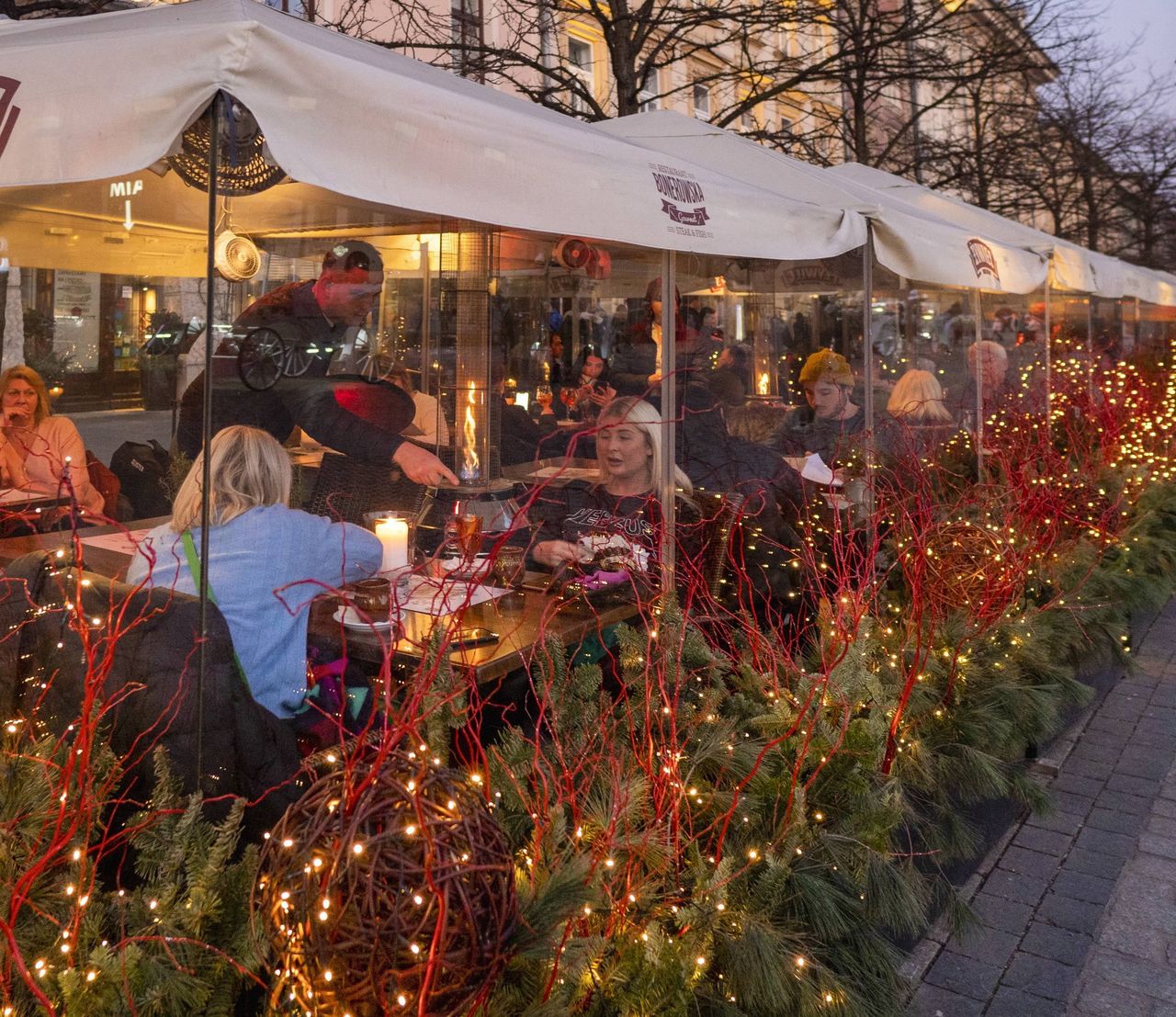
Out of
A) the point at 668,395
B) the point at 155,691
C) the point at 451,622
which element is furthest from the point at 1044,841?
the point at 155,691

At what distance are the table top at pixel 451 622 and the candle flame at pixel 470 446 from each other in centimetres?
52

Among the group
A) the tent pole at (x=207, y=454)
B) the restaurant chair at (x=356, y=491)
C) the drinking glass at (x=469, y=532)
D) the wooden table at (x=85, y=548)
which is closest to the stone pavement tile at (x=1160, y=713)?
the drinking glass at (x=469, y=532)

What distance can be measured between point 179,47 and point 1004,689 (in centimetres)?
336

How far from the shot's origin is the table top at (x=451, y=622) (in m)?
3.01

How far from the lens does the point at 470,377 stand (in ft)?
14.6

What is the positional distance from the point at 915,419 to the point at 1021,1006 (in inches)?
190

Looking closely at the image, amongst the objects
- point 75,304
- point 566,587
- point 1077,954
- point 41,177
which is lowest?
point 1077,954

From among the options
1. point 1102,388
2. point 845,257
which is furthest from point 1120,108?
point 845,257

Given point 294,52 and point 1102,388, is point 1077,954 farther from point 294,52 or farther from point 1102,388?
point 1102,388

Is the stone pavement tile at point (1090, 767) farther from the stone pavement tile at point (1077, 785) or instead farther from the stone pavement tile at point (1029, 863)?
the stone pavement tile at point (1029, 863)

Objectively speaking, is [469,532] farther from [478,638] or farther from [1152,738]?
[1152,738]

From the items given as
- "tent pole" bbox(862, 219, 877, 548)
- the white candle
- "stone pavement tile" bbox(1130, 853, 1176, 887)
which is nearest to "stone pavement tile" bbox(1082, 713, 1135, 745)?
"stone pavement tile" bbox(1130, 853, 1176, 887)

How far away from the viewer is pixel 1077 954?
3605 millimetres

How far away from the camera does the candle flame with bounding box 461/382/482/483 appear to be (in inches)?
169
